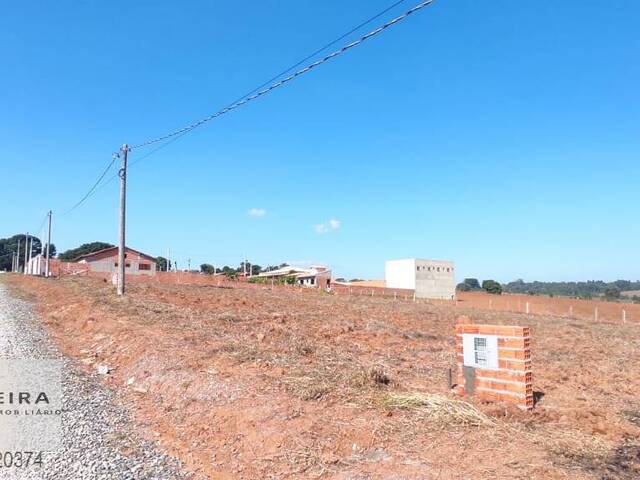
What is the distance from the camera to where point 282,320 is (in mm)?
15156

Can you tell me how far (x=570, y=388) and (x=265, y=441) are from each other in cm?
545

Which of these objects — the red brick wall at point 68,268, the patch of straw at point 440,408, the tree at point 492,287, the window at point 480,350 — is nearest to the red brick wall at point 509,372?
the window at point 480,350

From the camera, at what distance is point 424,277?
258 ft

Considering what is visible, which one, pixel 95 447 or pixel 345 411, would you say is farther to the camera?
pixel 345 411

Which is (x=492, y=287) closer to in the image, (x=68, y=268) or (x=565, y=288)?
(x=68, y=268)

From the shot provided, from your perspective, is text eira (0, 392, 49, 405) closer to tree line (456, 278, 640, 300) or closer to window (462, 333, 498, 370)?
window (462, 333, 498, 370)

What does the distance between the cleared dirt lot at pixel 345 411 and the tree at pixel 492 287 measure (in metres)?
94.3

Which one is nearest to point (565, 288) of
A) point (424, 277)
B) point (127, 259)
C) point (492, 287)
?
point (492, 287)

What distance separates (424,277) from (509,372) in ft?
245

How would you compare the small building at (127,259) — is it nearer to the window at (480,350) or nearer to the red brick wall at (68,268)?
the red brick wall at (68,268)

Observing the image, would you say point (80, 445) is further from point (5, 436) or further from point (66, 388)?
point (66, 388)

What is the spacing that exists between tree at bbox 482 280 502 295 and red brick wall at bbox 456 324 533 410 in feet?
323

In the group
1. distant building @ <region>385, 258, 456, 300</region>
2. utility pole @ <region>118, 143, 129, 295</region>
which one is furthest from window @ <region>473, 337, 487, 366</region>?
distant building @ <region>385, 258, 456, 300</region>

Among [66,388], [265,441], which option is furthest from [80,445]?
[66,388]
